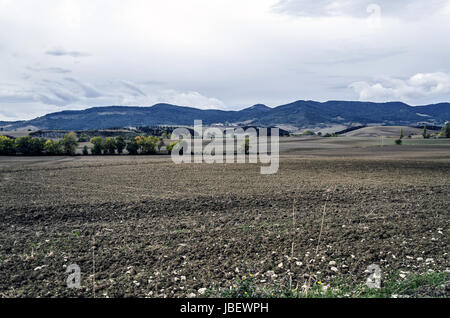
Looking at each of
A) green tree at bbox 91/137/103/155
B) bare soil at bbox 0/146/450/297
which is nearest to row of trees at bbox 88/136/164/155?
green tree at bbox 91/137/103/155

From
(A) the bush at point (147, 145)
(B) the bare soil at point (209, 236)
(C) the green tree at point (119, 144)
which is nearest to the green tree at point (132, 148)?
(A) the bush at point (147, 145)

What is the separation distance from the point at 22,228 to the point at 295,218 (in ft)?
37.2

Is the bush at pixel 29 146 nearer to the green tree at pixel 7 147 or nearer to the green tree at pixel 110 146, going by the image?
the green tree at pixel 7 147

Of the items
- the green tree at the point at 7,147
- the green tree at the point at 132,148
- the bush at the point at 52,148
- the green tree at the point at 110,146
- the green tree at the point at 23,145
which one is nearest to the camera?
the green tree at the point at 7,147

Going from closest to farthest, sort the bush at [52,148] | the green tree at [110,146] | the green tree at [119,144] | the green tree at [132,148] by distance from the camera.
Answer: the bush at [52,148] < the green tree at [132,148] < the green tree at [110,146] < the green tree at [119,144]

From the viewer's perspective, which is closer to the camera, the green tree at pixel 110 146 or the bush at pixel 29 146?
the bush at pixel 29 146

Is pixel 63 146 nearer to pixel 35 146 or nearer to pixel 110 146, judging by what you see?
pixel 35 146

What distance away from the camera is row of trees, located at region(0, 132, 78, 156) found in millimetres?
59219

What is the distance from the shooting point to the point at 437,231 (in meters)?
10.9

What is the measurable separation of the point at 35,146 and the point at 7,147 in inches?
200

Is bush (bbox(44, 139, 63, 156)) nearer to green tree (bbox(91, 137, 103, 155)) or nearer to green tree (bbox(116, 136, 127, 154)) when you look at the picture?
green tree (bbox(91, 137, 103, 155))

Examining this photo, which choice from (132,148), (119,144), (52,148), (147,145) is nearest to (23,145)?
(52,148)

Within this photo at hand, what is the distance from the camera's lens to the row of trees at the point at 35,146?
59.2m
